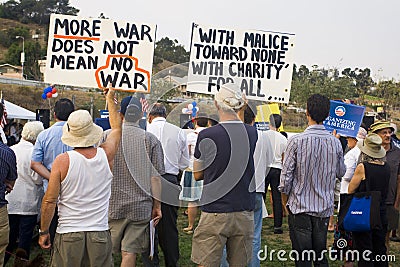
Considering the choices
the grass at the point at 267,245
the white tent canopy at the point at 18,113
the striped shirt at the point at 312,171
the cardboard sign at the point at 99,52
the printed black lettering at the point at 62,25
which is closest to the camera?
the striped shirt at the point at 312,171

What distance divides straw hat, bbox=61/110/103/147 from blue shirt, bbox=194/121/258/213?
2.85ft

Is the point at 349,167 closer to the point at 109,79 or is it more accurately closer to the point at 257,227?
the point at 257,227

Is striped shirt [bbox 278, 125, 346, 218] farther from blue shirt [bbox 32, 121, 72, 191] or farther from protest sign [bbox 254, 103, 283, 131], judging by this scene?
→ protest sign [bbox 254, 103, 283, 131]

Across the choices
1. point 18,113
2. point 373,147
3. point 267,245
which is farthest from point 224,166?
point 18,113

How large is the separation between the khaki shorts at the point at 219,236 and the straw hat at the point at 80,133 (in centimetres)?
114

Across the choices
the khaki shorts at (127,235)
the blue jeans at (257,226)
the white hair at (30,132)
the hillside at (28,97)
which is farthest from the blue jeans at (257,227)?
the hillside at (28,97)

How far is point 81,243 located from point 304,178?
203 cm

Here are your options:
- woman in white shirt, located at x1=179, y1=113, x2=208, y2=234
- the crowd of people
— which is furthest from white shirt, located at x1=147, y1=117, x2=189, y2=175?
woman in white shirt, located at x1=179, y1=113, x2=208, y2=234

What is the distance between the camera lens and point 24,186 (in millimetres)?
5441

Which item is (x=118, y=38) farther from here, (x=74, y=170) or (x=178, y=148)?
(x=74, y=170)

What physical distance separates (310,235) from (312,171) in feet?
1.95

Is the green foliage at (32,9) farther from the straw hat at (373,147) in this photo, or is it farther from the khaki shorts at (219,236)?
the khaki shorts at (219,236)

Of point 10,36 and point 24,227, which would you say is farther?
point 10,36

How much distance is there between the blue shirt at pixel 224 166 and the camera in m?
4.04
